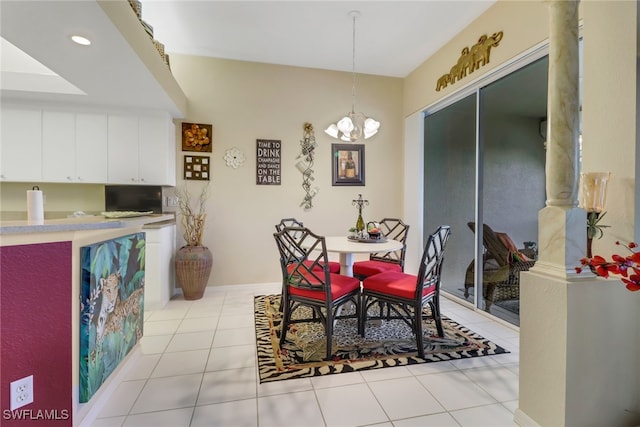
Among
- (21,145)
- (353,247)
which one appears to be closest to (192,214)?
(21,145)

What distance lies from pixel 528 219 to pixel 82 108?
16.4 feet

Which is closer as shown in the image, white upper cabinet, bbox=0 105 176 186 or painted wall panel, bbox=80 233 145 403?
painted wall panel, bbox=80 233 145 403

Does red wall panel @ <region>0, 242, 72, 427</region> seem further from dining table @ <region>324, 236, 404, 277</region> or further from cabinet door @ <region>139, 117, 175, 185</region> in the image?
cabinet door @ <region>139, 117, 175, 185</region>

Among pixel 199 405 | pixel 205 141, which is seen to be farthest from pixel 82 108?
pixel 199 405

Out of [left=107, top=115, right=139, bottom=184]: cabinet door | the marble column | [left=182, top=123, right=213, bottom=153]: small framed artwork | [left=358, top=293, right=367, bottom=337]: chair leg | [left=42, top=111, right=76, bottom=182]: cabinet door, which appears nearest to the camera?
the marble column

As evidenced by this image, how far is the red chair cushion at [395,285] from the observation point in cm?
229

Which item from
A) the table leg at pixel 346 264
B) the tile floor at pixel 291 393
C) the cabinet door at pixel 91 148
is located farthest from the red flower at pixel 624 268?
the cabinet door at pixel 91 148

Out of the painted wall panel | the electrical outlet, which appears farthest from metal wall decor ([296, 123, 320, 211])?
the electrical outlet

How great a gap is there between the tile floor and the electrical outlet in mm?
466

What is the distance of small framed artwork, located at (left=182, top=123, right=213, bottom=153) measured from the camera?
3873mm

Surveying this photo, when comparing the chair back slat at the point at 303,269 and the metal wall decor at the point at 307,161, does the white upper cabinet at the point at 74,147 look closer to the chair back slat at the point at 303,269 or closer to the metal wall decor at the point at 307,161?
the metal wall decor at the point at 307,161

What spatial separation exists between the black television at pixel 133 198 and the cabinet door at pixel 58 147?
0.42m

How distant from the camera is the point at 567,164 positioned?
147cm

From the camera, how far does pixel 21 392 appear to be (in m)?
1.25
